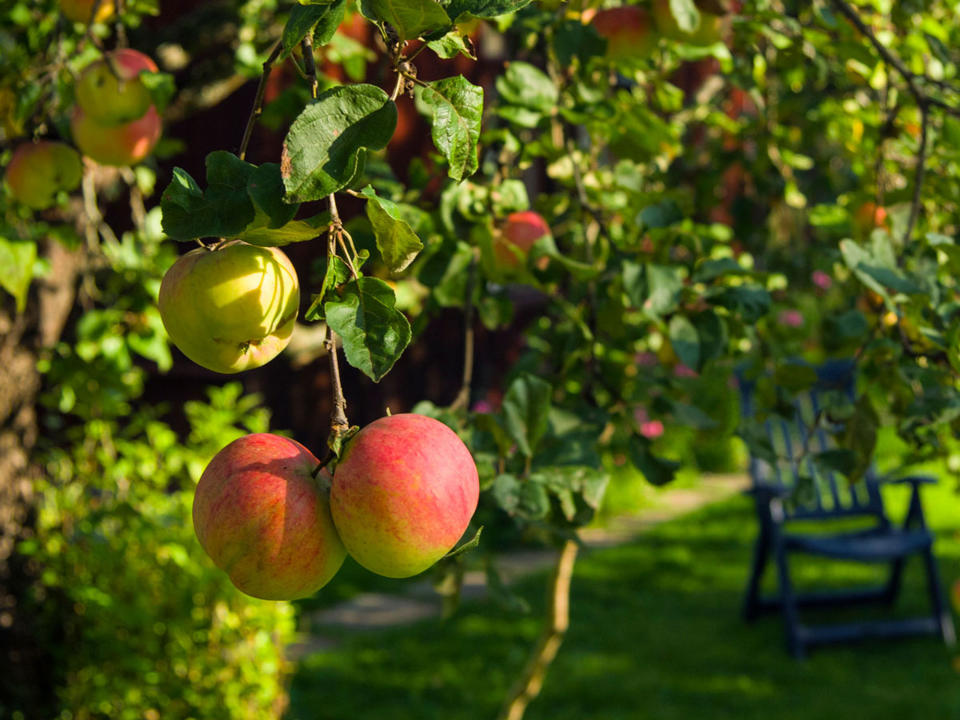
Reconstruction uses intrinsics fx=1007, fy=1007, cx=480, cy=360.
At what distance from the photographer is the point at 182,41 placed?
7.93 feet

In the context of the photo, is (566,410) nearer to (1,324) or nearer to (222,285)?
(222,285)

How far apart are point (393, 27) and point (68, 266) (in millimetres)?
1986

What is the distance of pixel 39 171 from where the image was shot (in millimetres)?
1636

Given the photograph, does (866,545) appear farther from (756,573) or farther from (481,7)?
(481,7)

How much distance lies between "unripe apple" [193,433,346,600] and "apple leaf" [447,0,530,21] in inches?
15.0

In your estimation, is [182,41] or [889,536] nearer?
[182,41]

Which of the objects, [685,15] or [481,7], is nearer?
[481,7]

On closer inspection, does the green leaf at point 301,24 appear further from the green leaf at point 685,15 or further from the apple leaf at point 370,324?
the green leaf at point 685,15

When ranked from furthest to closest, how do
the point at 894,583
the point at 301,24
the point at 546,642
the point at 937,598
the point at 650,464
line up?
the point at 894,583 < the point at 937,598 < the point at 546,642 < the point at 650,464 < the point at 301,24

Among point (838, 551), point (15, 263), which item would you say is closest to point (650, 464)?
point (15, 263)

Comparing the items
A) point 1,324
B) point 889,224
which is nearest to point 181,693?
point 1,324

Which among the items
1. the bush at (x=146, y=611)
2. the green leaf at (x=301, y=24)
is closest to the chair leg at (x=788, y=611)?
the bush at (x=146, y=611)

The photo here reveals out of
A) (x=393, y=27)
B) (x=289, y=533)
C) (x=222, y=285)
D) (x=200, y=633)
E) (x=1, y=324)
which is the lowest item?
(x=200, y=633)

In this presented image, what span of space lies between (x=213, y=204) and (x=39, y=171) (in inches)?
38.5
